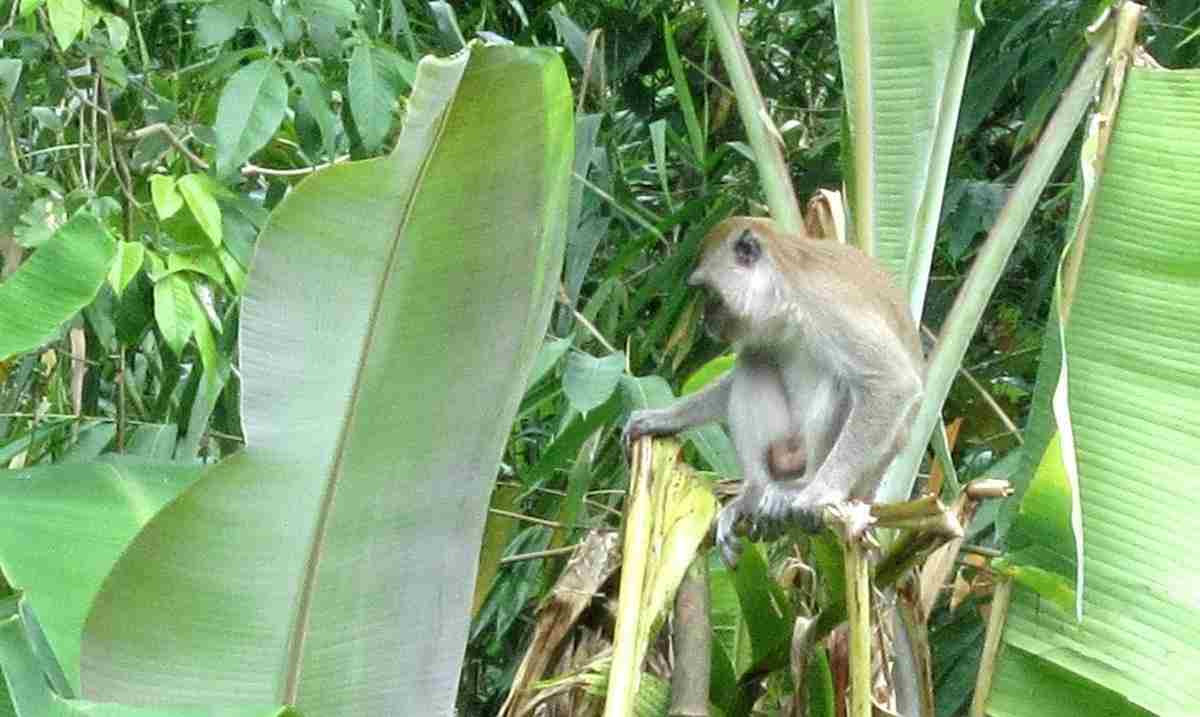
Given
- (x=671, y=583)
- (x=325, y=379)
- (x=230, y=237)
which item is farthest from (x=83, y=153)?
(x=671, y=583)

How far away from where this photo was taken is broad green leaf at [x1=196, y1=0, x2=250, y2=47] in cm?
329

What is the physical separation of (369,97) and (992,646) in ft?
5.67

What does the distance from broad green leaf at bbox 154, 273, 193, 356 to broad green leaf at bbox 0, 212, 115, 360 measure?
56cm

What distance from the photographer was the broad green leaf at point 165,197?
9.89 ft

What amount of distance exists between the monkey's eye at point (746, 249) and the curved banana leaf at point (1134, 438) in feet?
3.68

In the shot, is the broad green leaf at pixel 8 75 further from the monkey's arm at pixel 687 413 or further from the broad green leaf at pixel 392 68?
the monkey's arm at pixel 687 413

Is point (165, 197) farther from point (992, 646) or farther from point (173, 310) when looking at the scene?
point (992, 646)

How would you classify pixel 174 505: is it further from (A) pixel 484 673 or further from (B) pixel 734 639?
(A) pixel 484 673

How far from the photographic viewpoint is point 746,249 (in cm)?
385

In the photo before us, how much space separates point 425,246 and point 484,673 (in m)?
3.22

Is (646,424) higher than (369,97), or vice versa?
(369,97)

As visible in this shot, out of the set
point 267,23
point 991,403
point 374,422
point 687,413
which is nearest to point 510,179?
point 374,422

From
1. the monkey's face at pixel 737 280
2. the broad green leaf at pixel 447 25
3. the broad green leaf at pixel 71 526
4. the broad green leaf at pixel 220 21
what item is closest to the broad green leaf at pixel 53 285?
the broad green leaf at pixel 71 526

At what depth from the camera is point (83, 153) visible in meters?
3.68
